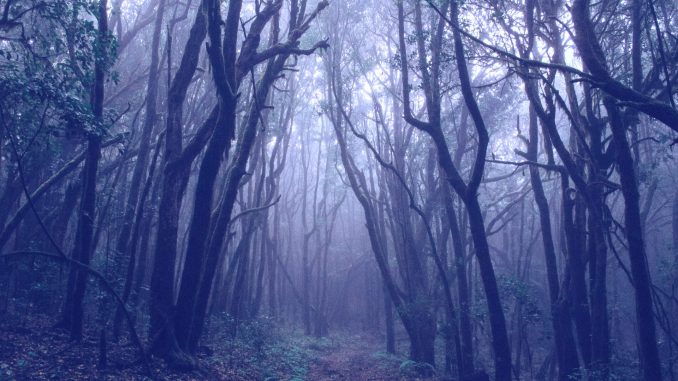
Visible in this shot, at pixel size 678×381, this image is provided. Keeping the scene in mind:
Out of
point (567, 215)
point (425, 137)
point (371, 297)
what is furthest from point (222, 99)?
point (371, 297)

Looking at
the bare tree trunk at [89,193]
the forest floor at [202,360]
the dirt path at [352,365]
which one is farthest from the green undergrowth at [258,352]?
the bare tree trunk at [89,193]

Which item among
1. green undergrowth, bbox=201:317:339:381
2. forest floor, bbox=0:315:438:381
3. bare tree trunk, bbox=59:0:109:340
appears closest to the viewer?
forest floor, bbox=0:315:438:381

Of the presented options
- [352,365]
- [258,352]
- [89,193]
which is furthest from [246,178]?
[89,193]

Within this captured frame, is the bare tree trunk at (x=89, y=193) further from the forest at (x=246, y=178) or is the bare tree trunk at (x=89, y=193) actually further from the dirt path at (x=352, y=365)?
the dirt path at (x=352, y=365)

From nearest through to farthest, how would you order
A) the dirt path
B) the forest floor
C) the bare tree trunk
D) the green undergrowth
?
the forest floor → the bare tree trunk → the green undergrowth → the dirt path

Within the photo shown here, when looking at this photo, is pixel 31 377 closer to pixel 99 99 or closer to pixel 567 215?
pixel 99 99

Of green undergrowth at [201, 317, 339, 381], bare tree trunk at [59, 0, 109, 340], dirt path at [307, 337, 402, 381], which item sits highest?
bare tree trunk at [59, 0, 109, 340]

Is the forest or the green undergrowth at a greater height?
the forest

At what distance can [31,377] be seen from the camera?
7.13m

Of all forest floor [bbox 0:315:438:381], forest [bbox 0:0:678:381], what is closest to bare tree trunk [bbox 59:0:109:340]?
forest [bbox 0:0:678:381]

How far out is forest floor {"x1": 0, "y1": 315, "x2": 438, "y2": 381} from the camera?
25.5 feet

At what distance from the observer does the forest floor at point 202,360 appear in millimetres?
7781

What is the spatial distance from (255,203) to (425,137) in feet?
24.6

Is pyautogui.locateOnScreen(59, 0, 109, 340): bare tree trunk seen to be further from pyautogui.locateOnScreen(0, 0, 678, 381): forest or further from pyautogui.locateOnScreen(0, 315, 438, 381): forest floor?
pyautogui.locateOnScreen(0, 315, 438, 381): forest floor
